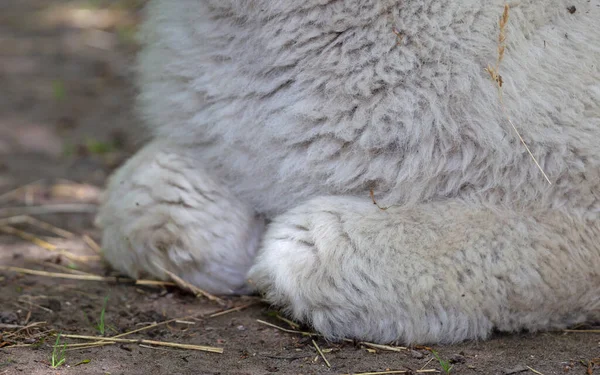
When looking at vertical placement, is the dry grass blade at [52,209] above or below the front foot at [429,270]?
below

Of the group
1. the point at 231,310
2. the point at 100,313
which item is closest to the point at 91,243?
the point at 100,313

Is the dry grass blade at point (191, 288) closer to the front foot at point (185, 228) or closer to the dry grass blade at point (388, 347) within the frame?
the front foot at point (185, 228)

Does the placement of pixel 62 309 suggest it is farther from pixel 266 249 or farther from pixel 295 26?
pixel 295 26

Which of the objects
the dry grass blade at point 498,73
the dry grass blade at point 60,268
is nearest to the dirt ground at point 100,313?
the dry grass blade at point 60,268

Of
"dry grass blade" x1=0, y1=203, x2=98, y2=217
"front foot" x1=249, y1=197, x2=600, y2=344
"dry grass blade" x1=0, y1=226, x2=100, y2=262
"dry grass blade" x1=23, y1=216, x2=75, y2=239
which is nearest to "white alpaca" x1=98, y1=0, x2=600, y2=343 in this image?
"front foot" x1=249, y1=197, x2=600, y2=344

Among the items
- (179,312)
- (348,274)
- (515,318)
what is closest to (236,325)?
(179,312)

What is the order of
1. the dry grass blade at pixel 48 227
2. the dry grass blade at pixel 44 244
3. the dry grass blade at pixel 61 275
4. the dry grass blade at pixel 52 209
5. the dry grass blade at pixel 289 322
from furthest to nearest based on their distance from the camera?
the dry grass blade at pixel 52 209 < the dry grass blade at pixel 48 227 < the dry grass blade at pixel 44 244 < the dry grass blade at pixel 61 275 < the dry grass blade at pixel 289 322
